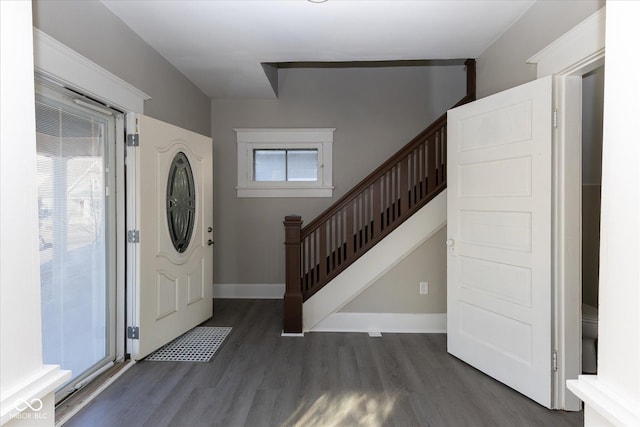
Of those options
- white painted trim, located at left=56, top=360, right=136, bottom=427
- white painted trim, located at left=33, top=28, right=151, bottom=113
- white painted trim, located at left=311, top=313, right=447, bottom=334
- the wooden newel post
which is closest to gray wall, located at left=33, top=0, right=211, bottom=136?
white painted trim, located at left=33, top=28, right=151, bottom=113

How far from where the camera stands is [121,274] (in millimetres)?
2832

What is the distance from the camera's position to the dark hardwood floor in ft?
7.06

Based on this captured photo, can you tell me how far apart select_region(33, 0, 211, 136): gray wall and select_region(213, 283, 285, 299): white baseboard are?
7.02 ft

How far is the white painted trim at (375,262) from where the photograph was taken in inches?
139

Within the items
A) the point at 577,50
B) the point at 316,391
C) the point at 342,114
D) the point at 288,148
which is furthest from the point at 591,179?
the point at 288,148

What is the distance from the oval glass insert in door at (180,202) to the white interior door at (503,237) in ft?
8.20

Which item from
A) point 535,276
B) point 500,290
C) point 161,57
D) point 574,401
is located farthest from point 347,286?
point 161,57

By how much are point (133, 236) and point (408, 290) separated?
2600 millimetres

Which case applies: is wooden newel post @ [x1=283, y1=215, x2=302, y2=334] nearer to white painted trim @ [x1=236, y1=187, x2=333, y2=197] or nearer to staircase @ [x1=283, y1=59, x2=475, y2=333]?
staircase @ [x1=283, y1=59, x2=475, y2=333]

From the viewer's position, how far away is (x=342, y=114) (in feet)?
15.6

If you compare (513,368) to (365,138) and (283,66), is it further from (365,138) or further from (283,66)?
(283,66)

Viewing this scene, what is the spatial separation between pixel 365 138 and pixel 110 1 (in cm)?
312

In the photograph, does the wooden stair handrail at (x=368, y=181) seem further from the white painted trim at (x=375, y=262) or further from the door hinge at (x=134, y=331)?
the door hinge at (x=134, y=331)

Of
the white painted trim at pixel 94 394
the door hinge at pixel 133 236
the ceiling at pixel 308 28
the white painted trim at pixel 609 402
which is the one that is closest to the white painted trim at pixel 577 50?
the ceiling at pixel 308 28
